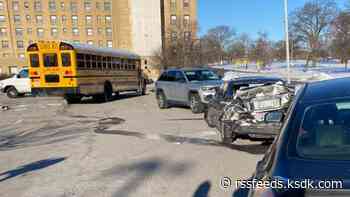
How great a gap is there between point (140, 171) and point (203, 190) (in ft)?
4.58

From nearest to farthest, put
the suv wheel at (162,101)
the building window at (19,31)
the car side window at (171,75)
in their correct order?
1. the car side window at (171,75)
2. the suv wheel at (162,101)
3. the building window at (19,31)

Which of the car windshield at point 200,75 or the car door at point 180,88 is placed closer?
the car door at point 180,88

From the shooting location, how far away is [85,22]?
81125 millimetres

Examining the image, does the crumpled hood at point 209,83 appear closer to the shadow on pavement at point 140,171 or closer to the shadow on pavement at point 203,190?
the shadow on pavement at point 140,171

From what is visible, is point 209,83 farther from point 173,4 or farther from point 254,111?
point 173,4

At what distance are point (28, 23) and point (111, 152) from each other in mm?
83784

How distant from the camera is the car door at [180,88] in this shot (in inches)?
509

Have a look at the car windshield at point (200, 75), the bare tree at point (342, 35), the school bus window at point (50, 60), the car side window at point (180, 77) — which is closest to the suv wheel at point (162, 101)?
the car side window at point (180, 77)

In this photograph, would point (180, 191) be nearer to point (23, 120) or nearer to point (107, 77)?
point (23, 120)

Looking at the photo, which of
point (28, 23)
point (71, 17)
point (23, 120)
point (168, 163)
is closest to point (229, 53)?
point (71, 17)

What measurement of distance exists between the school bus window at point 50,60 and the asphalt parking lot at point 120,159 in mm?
5699

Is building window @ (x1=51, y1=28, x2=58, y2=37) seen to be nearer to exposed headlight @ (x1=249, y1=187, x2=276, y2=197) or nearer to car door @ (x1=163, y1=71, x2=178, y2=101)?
car door @ (x1=163, y1=71, x2=178, y2=101)

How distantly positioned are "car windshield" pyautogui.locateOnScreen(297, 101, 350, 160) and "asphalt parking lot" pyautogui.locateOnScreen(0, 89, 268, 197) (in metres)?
2.17

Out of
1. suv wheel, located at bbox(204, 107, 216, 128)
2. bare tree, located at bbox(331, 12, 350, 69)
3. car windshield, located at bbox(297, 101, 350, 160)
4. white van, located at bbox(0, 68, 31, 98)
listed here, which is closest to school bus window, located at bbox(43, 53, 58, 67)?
white van, located at bbox(0, 68, 31, 98)
